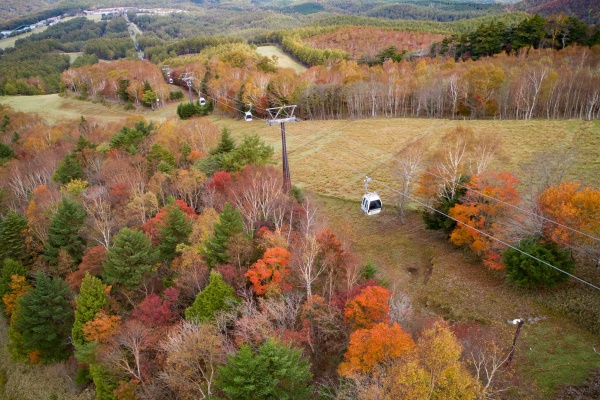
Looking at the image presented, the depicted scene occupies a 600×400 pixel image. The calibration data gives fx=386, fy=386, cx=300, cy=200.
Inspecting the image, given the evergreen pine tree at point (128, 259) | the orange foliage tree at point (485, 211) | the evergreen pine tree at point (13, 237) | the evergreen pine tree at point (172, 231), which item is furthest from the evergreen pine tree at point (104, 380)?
the orange foliage tree at point (485, 211)

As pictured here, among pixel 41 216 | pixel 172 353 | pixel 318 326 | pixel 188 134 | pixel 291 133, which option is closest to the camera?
pixel 172 353

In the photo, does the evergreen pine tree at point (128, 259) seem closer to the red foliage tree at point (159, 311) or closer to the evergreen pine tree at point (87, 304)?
the evergreen pine tree at point (87, 304)

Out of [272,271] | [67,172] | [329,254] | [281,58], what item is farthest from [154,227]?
[281,58]

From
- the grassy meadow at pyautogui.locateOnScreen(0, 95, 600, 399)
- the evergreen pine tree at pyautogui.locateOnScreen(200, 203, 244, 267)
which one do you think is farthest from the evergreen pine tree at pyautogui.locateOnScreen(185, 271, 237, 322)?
the grassy meadow at pyautogui.locateOnScreen(0, 95, 600, 399)

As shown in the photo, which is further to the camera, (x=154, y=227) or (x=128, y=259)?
(x=154, y=227)

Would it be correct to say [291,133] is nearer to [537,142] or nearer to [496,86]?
[496,86]

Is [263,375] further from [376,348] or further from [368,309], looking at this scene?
[368,309]

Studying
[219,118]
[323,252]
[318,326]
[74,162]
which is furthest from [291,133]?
[318,326]
